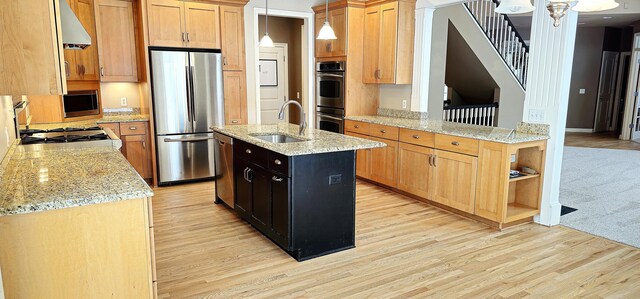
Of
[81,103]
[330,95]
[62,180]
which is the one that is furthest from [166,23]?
[62,180]

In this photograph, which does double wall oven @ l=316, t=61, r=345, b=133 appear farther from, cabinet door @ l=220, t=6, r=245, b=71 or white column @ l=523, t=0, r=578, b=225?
white column @ l=523, t=0, r=578, b=225

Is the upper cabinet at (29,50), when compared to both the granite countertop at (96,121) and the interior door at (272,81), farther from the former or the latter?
the interior door at (272,81)

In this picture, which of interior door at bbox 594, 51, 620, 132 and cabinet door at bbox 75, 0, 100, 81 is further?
interior door at bbox 594, 51, 620, 132

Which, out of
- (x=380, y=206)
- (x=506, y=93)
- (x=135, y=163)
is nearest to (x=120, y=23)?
(x=135, y=163)

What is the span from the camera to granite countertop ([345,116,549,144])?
374 cm

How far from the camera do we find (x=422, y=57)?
5199 millimetres

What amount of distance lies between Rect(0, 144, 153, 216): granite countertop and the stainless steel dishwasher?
1.22m

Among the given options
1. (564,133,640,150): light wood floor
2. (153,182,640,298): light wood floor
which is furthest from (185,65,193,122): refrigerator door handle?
(564,133,640,150): light wood floor

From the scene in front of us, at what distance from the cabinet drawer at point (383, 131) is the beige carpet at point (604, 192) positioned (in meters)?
1.93

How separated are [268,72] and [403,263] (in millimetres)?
5367

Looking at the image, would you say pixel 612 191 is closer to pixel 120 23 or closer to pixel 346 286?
pixel 346 286

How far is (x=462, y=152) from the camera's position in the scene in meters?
4.05

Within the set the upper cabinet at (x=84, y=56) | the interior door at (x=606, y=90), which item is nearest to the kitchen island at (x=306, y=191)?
the upper cabinet at (x=84, y=56)

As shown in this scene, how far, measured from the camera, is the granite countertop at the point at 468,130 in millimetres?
3740
